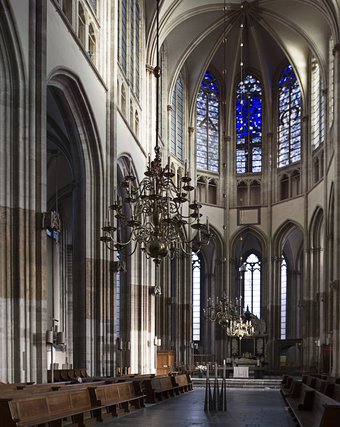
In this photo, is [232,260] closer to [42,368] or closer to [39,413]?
[42,368]

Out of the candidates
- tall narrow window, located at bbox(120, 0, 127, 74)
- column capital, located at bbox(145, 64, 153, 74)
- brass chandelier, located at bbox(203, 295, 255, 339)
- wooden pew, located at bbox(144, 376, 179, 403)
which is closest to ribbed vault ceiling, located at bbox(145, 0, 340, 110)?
column capital, located at bbox(145, 64, 153, 74)

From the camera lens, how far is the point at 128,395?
14.9m

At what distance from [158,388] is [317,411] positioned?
27.0ft

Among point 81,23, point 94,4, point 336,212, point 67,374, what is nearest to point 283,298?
point 336,212

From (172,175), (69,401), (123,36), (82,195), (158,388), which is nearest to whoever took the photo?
(69,401)

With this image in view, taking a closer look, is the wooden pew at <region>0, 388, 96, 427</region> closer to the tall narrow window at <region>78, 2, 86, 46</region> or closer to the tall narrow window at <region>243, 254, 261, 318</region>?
the tall narrow window at <region>78, 2, 86, 46</region>

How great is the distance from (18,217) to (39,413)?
256 inches

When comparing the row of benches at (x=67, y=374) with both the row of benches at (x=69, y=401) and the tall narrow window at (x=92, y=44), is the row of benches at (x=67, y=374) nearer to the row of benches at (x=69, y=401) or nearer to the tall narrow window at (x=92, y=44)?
the row of benches at (x=69, y=401)

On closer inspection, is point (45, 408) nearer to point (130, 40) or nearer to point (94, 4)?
point (94, 4)

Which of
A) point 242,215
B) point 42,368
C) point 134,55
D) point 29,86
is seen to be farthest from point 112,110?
point 242,215

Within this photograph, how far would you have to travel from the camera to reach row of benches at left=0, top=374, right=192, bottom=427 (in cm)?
903

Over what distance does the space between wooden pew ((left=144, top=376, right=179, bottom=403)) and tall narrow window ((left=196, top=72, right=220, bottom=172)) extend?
2397 centimetres

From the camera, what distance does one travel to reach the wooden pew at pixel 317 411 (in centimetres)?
743

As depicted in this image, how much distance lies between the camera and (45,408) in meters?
10.0
